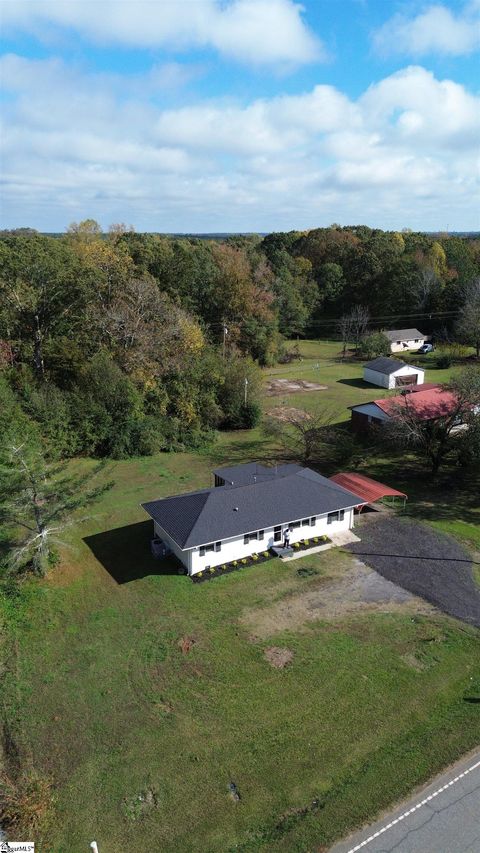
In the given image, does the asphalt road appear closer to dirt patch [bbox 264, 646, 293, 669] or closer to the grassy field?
the grassy field

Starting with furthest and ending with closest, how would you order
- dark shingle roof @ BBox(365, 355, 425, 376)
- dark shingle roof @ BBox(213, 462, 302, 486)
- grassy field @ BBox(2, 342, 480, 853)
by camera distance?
dark shingle roof @ BBox(365, 355, 425, 376)
dark shingle roof @ BBox(213, 462, 302, 486)
grassy field @ BBox(2, 342, 480, 853)

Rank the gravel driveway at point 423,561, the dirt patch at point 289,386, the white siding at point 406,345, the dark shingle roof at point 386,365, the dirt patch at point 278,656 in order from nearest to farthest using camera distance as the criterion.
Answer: the dirt patch at point 278,656, the gravel driveway at point 423,561, the dirt patch at point 289,386, the dark shingle roof at point 386,365, the white siding at point 406,345

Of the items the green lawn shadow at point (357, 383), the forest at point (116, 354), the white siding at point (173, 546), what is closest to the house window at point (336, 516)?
the white siding at point (173, 546)

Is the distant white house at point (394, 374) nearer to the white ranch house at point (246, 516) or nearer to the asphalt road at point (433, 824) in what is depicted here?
the white ranch house at point (246, 516)

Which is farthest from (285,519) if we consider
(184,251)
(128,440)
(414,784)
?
(184,251)

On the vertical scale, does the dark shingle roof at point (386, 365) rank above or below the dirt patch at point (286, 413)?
above

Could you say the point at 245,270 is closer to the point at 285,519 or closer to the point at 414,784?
the point at 285,519

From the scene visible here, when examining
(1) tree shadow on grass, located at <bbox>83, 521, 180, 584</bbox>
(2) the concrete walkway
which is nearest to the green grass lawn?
(2) the concrete walkway
